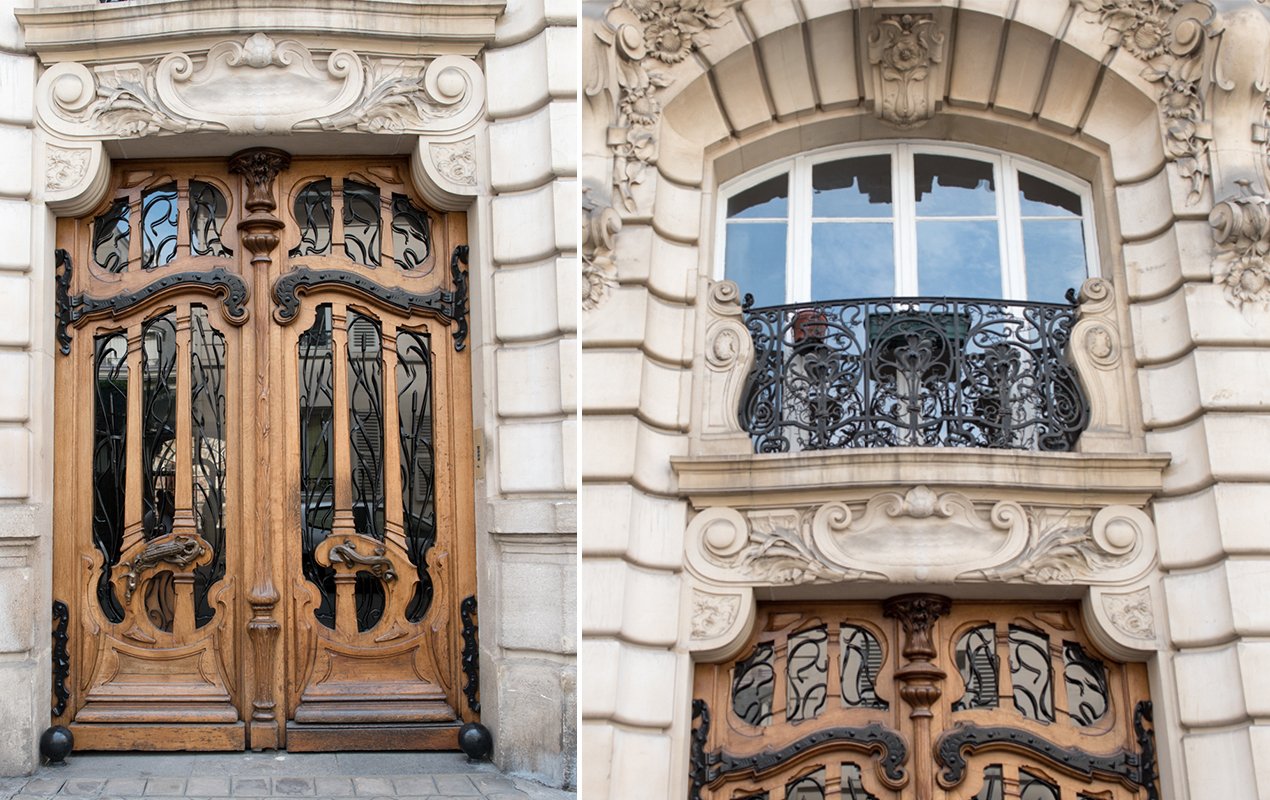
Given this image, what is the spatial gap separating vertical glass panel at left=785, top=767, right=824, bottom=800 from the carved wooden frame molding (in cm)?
384

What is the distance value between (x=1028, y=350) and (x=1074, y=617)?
1572mm

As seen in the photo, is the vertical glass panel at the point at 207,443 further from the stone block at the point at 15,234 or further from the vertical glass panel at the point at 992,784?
the vertical glass panel at the point at 992,784

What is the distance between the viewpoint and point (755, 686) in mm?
8578

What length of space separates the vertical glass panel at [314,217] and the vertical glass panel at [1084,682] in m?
4.93

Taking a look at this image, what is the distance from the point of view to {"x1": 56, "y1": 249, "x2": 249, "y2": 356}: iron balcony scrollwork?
8547 mm

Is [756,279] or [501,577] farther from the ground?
[756,279]

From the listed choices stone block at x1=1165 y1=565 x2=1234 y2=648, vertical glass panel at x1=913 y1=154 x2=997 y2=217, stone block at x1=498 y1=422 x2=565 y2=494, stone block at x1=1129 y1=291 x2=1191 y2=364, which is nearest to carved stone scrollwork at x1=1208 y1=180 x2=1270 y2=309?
stone block at x1=1129 y1=291 x2=1191 y2=364

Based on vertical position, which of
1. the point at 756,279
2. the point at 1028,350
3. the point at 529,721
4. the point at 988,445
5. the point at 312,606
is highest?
the point at 756,279

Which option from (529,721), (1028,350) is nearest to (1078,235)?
(1028,350)

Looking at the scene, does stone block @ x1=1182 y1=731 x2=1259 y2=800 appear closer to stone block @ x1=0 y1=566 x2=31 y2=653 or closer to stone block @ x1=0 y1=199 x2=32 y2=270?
stone block @ x1=0 y1=566 x2=31 y2=653

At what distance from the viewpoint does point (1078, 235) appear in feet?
30.2

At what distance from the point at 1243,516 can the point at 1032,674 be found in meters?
1.48

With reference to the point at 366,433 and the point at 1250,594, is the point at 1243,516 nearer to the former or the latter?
the point at 1250,594

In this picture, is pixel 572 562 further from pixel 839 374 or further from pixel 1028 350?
pixel 1028 350
